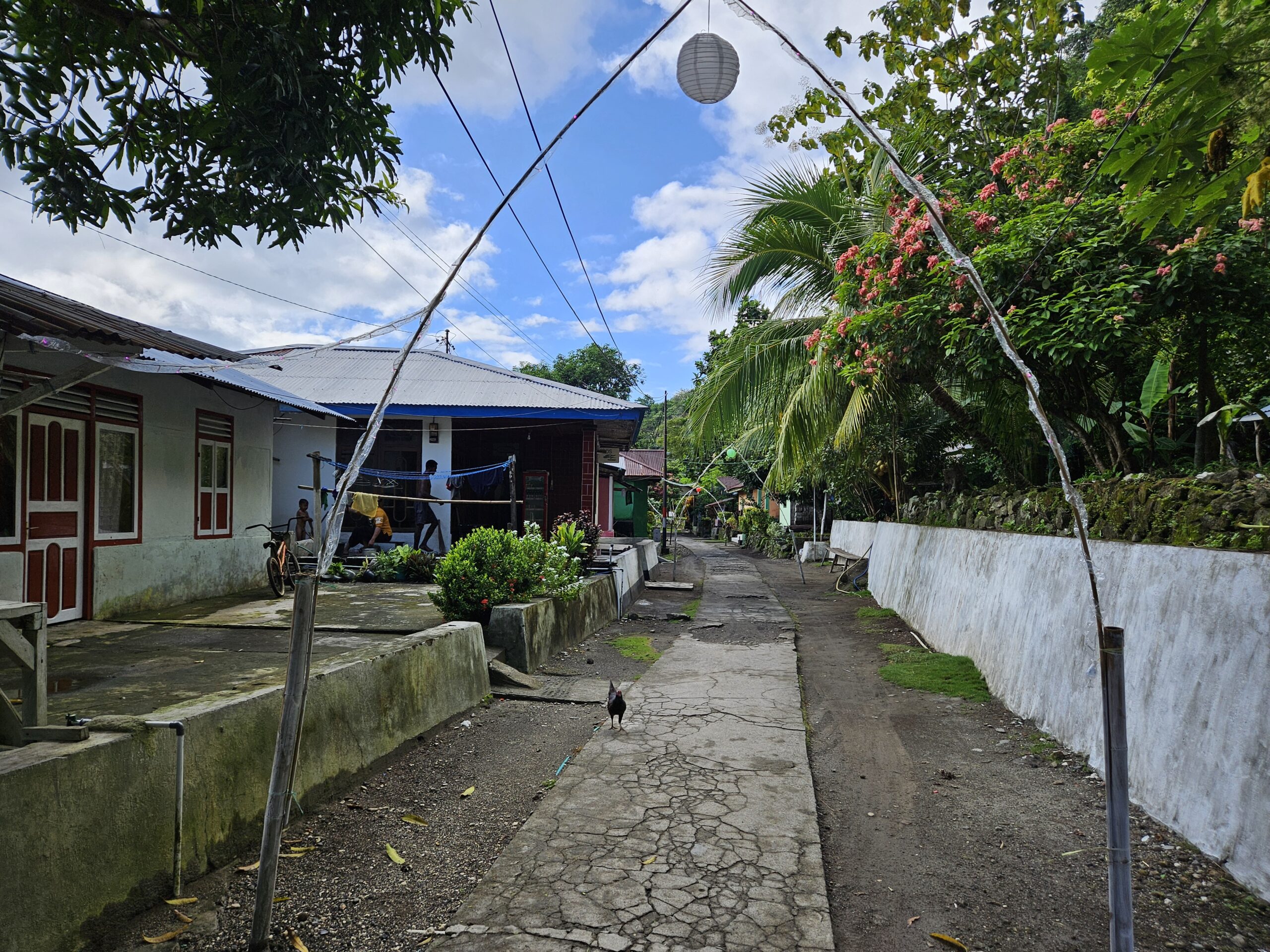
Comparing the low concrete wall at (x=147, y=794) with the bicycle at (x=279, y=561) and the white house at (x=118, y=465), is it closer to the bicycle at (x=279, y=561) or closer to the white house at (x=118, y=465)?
the white house at (x=118, y=465)

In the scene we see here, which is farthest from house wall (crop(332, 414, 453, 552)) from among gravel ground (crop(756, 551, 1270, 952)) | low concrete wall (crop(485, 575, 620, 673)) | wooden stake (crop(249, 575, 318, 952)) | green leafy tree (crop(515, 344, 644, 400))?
green leafy tree (crop(515, 344, 644, 400))

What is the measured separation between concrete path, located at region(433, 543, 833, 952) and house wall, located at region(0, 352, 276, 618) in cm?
534

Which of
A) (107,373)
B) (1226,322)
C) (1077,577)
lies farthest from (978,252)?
(107,373)

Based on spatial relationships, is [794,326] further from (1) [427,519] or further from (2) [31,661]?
(2) [31,661]

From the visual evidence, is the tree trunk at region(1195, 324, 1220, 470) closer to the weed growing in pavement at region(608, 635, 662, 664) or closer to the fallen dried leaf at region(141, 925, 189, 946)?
the weed growing in pavement at region(608, 635, 662, 664)

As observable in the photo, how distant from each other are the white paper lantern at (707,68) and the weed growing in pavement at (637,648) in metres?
5.88

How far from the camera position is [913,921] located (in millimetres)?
3035

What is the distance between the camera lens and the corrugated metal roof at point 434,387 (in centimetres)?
1295

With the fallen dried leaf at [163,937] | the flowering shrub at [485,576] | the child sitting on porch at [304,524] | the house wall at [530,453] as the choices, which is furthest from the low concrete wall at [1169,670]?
the child sitting on porch at [304,524]

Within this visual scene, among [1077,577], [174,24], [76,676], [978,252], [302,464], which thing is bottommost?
[76,676]

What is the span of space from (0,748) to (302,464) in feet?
36.5

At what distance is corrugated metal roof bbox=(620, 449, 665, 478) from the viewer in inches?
1082

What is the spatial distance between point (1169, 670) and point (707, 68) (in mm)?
4007

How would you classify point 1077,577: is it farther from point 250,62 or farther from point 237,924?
point 250,62
